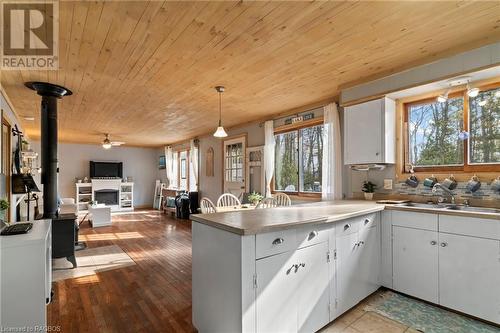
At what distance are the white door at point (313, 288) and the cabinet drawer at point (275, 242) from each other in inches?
5.3

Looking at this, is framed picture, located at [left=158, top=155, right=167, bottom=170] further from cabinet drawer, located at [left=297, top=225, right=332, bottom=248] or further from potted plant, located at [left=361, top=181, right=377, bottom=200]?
cabinet drawer, located at [left=297, top=225, right=332, bottom=248]

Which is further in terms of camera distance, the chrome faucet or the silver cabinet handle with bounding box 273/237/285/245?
the chrome faucet

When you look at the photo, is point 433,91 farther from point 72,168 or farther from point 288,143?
point 72,168

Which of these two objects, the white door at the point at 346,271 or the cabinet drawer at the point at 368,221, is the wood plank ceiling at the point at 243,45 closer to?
the cabinet drawer at the point at 368,221

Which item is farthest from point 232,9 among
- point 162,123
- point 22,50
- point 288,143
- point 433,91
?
point 162,123

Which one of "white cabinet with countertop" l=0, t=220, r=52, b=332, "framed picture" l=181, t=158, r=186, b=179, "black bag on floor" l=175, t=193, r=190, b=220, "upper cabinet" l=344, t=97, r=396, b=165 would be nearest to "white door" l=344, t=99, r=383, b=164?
"upper cabinet" l=344, t=97, r=396, b=165

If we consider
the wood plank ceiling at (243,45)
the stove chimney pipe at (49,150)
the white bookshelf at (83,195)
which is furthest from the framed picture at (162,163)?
the stove chimney pipe at (49,150)

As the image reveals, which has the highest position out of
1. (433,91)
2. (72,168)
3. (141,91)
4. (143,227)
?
(141,91)

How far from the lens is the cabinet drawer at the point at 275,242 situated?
1.66 meters

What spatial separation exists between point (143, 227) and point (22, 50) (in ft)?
16.1

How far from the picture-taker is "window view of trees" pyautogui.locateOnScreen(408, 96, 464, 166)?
2834 mm

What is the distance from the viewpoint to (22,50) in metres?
2.34

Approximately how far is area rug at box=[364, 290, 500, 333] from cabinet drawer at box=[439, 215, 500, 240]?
75cm

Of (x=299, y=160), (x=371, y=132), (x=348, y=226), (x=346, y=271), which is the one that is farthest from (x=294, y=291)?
(x=299, y=160)
